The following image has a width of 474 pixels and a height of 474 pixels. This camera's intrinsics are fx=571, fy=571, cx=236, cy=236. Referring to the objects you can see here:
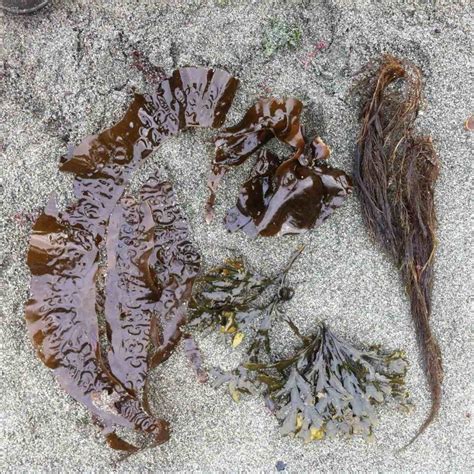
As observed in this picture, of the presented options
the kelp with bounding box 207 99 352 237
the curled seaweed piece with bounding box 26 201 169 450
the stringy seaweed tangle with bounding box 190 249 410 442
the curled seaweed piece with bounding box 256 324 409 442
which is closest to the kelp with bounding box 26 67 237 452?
the curled seaweed piece with bounding box 26 201 169 450

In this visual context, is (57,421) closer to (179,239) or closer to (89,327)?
(89,327)

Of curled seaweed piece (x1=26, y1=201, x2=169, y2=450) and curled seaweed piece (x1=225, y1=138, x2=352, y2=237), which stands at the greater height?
curled seaweed piece (x1=225, y1=138, x2=352, y2=237)

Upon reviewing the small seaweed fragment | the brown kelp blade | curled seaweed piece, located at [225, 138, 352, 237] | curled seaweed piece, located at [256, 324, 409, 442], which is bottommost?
curled seaweed piece, located at [256, 324, 409, 442]

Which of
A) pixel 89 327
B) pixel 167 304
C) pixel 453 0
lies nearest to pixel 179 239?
pixel 167 304

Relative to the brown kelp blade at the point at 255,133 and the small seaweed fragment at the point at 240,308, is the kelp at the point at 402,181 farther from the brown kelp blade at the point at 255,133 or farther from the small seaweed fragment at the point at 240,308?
the small seaweed fragment at the point at 240,308

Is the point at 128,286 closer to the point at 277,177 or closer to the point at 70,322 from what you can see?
the point at 70,322

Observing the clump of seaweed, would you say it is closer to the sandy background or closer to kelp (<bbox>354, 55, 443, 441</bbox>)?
the sandy background

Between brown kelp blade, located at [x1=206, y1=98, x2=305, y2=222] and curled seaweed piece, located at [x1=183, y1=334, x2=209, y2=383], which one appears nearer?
brown kelp blade, located at [x1=206, y1=98, x2=305, y2=222]
